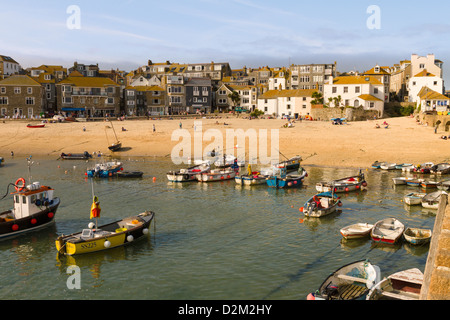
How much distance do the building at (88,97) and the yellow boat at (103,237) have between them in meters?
80.5

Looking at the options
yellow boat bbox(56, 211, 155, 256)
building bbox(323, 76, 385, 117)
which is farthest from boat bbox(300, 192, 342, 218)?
building bbox(323, 76, 385, 117)

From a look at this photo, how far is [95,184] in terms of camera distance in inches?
1768

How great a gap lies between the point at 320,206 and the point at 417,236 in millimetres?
7930

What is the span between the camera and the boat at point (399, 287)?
54.2ft

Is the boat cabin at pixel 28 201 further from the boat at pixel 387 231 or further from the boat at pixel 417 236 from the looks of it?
the boat at pixel 417 236

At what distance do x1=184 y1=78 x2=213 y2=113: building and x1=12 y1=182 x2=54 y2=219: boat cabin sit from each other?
89653mm

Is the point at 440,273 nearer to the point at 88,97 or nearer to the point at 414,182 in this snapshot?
the point at 414,182

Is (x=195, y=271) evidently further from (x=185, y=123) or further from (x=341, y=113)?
(x=341, y=113)

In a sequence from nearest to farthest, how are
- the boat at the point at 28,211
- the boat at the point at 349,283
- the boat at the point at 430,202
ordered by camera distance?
the boat at the point at 349,283, the boat at the point at 28,211, the boat at the point at 430,202

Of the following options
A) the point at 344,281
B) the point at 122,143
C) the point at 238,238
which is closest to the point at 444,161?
the point at 238,238

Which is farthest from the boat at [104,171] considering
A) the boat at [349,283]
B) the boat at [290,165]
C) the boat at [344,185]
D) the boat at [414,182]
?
the boat at [349,283]

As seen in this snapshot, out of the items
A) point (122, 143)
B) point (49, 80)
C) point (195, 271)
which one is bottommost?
point (195, 271)

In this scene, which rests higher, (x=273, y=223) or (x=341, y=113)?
(x=341, y=113)

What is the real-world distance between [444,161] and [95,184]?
43.2 metres
